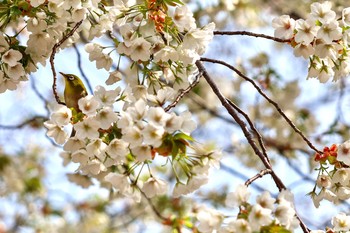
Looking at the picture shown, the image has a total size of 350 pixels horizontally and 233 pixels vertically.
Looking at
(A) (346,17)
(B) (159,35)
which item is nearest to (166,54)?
(B) (159,35)

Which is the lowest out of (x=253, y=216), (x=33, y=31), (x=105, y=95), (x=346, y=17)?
(x=253, y=216)

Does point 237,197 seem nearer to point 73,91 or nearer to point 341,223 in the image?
point 341,223

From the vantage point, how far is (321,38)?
194 cm

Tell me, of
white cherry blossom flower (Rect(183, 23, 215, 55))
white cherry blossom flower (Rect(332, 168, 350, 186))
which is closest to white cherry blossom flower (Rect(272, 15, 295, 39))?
white cherry blossom flower (Rect(183, 23, 215, 55))

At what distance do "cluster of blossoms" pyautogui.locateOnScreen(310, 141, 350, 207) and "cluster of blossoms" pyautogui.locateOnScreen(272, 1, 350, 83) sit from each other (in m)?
0.29

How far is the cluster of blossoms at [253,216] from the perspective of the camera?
1473mm

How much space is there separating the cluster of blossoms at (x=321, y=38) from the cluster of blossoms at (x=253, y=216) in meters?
0.59

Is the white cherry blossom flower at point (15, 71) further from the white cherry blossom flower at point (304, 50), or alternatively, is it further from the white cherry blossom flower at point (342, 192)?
the white cherry blossom flower at point (342, 192)

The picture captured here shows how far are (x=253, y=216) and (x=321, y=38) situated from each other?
2.36ft

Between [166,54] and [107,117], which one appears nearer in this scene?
[107,117]

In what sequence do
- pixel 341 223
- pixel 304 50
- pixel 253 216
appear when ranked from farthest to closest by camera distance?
pixel 304 50 → pixel 341 223 → pixel 253 216

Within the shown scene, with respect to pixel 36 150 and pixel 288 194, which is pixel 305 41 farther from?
pixel 36 150

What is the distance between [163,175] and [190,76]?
427cm

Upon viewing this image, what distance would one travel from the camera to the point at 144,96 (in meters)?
1.94
